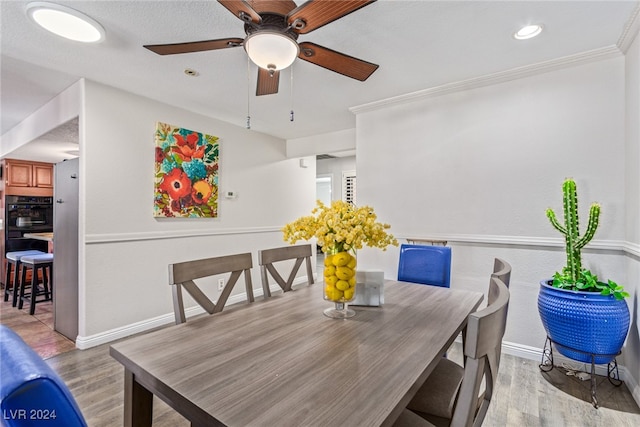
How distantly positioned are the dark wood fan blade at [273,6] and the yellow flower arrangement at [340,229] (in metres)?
0.91

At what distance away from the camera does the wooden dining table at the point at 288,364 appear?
78 cm

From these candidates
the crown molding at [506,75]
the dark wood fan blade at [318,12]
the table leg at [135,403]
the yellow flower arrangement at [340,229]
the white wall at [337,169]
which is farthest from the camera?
the white wall at [337,169]

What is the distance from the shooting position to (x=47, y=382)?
0.44 meters

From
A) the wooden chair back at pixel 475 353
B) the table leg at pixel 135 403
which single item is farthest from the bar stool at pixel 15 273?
the wooden chair back at pixel 475 353

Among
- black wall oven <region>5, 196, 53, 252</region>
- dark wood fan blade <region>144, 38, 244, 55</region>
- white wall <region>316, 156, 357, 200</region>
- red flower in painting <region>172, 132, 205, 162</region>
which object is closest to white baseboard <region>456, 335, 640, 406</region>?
dark wood fan blade <region>144, 38, 244, 55</region>

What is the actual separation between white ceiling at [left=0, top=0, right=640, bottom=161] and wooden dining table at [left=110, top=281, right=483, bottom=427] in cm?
171

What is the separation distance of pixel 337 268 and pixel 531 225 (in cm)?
202

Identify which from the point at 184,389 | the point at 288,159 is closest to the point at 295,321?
the point at 184,389

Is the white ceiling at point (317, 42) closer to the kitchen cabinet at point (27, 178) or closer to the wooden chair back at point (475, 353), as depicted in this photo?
the wooden chair back at point (475, 353)

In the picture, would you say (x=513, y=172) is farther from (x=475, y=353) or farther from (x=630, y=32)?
(x=475, y=353)

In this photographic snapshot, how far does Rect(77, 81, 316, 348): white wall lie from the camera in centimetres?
276

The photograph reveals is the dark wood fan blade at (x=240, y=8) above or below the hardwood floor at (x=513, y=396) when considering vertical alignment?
above

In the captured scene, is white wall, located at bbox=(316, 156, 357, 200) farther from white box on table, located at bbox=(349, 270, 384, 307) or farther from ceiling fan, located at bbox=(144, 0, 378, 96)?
white box on table, located at bbox=(349, 270, 384, 307)

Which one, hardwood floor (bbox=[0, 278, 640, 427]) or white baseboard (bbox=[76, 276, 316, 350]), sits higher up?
white baseboard (bbox=[76, 276, 316, 350])
